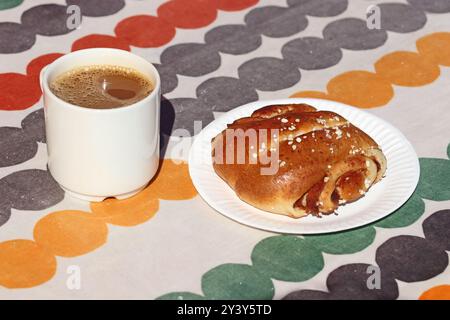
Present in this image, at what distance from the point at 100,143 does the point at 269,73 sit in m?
0.41

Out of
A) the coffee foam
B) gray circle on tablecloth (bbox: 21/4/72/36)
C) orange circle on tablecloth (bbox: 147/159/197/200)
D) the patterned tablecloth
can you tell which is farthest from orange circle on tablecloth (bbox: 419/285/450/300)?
gray circle on tablecloth (bbox: 21/4/72/36)

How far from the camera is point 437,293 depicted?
0.99 metres

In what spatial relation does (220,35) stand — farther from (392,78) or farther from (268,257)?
(268,257)

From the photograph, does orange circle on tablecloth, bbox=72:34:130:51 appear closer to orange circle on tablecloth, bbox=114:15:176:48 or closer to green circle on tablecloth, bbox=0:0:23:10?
orange circle on tablecloth, bbox=114:15:176:48

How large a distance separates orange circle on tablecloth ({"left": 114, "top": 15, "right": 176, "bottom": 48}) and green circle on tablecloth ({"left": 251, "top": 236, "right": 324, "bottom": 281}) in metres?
0.50

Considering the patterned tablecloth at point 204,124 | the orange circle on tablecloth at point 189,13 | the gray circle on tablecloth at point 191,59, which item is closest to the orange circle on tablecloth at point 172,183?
the patterned tablecloth at point 204,124

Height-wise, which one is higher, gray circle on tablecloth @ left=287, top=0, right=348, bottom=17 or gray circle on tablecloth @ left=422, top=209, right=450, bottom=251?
gray circle on tablecloth @ left=287, top=0, right=348, bottom=17

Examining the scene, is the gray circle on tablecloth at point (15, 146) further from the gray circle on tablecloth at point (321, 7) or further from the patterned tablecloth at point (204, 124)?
the gray circle on tablecloth at point (321, 7)

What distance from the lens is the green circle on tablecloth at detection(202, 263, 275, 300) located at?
0.98m

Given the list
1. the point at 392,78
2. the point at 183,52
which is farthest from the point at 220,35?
the point at 392,78

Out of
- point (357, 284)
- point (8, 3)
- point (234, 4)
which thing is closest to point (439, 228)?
point (357, 284)

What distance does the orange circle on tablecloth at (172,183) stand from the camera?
44.0 inches

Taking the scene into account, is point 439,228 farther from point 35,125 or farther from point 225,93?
point 35,125

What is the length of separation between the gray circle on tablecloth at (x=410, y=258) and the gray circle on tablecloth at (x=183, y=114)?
1.15 ft
